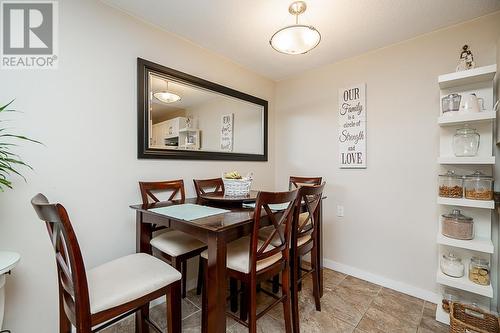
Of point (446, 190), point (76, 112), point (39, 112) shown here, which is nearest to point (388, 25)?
point (446, 190)

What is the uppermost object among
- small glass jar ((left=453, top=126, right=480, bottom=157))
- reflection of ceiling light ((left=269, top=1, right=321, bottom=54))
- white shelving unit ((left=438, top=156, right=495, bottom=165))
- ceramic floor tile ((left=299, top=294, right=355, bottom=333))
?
reflection of ceiling light ((left=269, top=1, right=321, bottom=54))

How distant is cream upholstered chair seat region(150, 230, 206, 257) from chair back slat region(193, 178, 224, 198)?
455 mm

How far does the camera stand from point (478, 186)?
160 cm

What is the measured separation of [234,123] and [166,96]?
84cm

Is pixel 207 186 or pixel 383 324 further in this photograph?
pixel 207 186

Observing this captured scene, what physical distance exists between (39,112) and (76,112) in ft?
0.61

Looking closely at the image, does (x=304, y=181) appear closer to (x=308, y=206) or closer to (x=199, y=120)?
(x=308, y=206)

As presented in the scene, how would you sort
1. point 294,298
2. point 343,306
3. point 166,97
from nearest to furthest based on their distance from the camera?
point 294,298 < point 343,306 < point 166,97

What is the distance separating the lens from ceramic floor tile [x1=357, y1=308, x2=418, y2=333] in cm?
159

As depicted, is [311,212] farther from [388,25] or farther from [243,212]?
[388,25]

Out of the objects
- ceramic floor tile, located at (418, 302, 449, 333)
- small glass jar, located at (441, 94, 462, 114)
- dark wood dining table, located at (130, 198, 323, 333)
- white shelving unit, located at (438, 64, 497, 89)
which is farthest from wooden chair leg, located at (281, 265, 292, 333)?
white shelving unit, located at (438, 64, 497, 89)

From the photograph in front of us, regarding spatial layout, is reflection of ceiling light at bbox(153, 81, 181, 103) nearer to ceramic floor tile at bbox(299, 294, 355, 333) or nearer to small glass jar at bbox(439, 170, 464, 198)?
ceramic floor tile at bbox(299, 294, 355, 333)

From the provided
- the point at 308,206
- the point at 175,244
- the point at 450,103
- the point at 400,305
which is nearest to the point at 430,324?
the point at 400,305

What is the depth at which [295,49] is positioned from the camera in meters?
1.62
